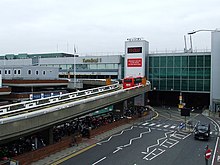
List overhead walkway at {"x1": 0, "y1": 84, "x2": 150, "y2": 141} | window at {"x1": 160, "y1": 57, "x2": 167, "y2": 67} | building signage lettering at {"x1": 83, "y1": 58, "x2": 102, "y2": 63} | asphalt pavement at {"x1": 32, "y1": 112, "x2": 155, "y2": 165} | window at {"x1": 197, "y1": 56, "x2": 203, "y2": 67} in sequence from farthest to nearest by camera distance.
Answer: building signage lettering at {"x1": 83, "y1": 58, "x2": 102, "y2": 63} < window at {"x1": 160, "y1": 57, "x2": 167, "y2": 67} < window at {"x1": 197, "y1": 56, "x2": 203, "y2": 67} < asphalt pavement at {"x1": 32, "y1": 112, "x2": 155, "y2": 165} < overhead walkway at {"x1": 0, "y1": 84, "x2": 150, "y2": 141}

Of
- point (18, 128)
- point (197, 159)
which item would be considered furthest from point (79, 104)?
point (197, 159)

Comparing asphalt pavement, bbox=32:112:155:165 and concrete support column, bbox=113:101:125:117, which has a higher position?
concrete support column, bbox=113:101:125:117

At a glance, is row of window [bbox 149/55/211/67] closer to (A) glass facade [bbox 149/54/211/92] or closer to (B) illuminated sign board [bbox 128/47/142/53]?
(A) glass facade [bbox 149/54/211/92]

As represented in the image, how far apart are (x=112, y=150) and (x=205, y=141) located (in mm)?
11005

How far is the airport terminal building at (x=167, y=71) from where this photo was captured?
57.3 meters

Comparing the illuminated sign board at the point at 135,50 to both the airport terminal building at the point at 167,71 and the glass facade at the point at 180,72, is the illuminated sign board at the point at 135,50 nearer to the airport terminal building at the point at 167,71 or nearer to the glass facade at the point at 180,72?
the airport terminal building at the point at 167,71

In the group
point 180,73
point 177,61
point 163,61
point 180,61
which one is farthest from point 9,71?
point 180,61

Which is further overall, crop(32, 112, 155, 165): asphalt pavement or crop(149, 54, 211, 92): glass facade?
crop(149, 54, 211, 92): glass facade

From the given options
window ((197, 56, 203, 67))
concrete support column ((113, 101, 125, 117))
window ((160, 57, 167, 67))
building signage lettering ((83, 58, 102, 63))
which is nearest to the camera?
concrete support column ((113, 101, 125, 117))

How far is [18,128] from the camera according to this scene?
17.2 metres

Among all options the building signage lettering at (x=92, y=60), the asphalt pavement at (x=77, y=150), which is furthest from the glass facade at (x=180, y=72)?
the asphalt pavement at (x=77, y=150)

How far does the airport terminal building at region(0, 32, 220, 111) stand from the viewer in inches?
2258

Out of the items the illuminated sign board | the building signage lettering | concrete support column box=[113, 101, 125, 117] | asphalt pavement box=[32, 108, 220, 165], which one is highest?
the illuminated sign board

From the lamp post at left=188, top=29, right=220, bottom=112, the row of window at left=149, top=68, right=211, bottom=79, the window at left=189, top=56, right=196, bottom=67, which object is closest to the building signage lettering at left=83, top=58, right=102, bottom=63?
the row of window at left=149, top=68, right=211, bottom=79
